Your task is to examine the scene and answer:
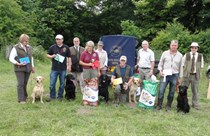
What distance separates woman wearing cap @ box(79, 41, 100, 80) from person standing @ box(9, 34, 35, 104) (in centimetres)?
125

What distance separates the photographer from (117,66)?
24.6ft

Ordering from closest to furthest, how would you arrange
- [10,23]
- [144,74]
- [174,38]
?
[144,74]
[174,38]
[10,23]

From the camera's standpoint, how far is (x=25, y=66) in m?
7.09

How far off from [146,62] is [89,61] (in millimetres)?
1497

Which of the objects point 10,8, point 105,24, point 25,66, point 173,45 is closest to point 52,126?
point 25,66

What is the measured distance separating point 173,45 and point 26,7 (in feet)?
65.9

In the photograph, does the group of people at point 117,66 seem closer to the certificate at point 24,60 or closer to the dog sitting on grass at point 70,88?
the certificate at point 24,60

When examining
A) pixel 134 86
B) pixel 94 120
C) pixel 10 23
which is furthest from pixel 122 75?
pixel 10 23

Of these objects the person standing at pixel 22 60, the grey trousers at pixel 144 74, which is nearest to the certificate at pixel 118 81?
the grey trousers at pixel 144 74

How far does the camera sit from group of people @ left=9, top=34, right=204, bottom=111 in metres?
6.98

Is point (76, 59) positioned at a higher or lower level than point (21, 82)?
higher

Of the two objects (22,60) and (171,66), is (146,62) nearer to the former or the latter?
(171,66)

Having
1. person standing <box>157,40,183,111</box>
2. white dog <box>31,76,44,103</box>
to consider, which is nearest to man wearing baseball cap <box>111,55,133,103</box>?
person standing <box>157,40,183,111</box>

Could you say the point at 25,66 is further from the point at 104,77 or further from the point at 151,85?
the point at 151,85
